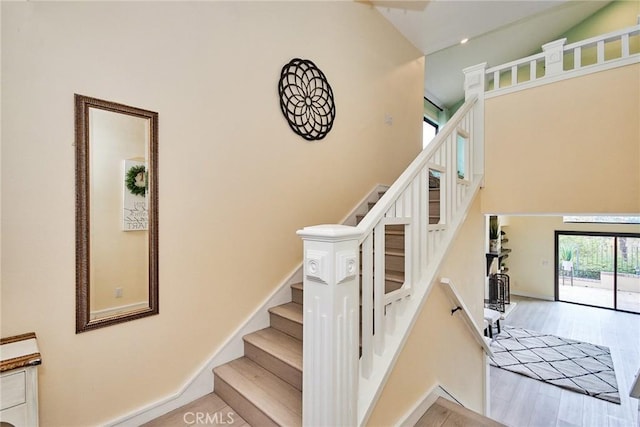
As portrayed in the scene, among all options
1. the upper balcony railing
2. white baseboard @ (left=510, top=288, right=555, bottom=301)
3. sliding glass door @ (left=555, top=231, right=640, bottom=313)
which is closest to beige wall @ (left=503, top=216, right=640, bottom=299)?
white baseboard @ (left=510, top=288, right=555, bottom=301)

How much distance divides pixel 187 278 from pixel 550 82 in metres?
3.16

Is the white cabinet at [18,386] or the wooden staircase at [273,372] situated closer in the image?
the white cabinet at [18,386]

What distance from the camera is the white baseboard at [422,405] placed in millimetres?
1643

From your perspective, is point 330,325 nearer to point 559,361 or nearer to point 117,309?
point 117,309

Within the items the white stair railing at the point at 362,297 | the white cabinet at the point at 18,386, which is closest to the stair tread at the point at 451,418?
the white stair railing at the point at 362,297

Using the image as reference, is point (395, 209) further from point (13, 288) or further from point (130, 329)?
point (13, 288)

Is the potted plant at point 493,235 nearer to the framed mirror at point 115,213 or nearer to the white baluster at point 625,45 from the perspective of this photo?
the white baluster at point 625,45

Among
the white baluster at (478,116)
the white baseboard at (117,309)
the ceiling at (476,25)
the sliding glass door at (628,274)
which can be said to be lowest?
the sliding glass door at (628,274)

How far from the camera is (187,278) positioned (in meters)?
1.81

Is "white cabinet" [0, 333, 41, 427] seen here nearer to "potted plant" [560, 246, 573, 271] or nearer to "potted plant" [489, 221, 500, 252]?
"potted plant" [489, 221, 500, 252]

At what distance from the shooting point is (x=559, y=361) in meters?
4.87

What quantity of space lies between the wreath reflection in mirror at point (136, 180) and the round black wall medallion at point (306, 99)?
3.83ft

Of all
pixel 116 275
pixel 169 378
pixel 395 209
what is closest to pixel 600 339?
pixel 395 209

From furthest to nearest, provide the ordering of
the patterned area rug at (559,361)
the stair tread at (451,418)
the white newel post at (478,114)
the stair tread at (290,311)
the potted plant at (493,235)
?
the potted plant at (493,235) < the patterned area rug at (559,361) < the white newel post at (478,114) < the stair tread at (290,311) < the stair tread at (451,418)
